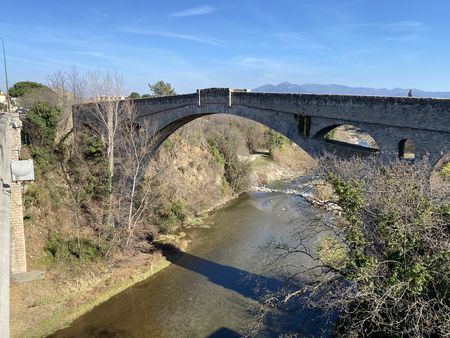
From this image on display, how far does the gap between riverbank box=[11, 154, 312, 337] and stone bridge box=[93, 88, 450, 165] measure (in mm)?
2031

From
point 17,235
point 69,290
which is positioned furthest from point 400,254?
point 17,235

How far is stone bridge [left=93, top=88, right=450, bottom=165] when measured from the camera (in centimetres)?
1064

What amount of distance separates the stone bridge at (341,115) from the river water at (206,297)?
3.24 m

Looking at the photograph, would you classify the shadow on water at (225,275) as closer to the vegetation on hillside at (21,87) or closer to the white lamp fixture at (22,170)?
the white lamp fixture at (22,170)

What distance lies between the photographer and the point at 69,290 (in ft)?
52.8

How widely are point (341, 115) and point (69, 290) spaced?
45.7 ft

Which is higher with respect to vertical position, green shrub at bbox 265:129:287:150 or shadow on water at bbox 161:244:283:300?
green shrub at bbox 265:129:287:150

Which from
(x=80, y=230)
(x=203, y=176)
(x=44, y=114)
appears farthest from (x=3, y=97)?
(x=80, y=230)

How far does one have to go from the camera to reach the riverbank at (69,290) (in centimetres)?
1404

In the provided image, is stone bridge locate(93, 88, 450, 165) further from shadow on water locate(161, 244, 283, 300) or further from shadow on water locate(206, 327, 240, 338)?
shadow on water locate(206, 327, 240, 338)

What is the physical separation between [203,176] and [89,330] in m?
19.4

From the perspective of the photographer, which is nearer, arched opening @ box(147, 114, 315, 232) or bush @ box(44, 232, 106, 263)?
bush @ box(44, 232, 106, 263)

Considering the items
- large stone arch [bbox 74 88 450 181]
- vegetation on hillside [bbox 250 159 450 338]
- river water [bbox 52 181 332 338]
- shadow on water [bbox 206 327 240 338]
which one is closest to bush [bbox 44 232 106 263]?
river water [bbox 52 181 332 338]

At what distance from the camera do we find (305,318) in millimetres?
14664
